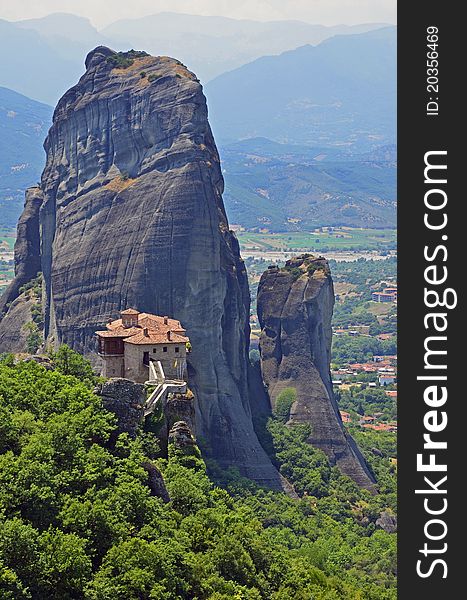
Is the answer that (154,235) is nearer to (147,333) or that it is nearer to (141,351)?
(147,333)

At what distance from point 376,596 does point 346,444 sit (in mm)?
40305

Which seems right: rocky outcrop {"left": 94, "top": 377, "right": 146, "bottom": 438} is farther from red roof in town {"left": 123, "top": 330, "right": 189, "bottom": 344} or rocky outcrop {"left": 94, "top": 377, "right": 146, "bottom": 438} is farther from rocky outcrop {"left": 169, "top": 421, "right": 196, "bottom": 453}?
red roof in town {"left": 123, "top": 330, "right": 189, "bottom": 344}

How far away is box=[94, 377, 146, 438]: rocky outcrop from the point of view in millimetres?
43031

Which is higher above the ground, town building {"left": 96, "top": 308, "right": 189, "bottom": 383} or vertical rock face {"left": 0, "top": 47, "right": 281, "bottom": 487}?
vertical rock face {"left": 0, "top": 47, "right": 281, "bottom": 487}

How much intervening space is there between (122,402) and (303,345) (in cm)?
5212

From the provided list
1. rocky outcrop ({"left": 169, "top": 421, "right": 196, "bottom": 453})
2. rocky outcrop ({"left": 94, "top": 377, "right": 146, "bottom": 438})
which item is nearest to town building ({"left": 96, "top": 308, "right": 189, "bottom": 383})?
rocky outcrop ({"left": 169, "top": 421, "right": 196, "bottom": 453})

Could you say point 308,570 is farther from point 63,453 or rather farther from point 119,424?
point 63,453

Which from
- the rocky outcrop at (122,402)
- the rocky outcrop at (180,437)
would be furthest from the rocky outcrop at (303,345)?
the rocky outcrop at (122,402)

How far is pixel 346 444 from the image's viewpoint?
9144 cm

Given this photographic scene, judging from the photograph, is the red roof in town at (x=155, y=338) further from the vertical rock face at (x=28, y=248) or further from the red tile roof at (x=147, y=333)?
the vertical rock face at (x=28, y=248)

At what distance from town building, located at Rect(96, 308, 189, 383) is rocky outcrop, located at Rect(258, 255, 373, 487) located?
104 ft

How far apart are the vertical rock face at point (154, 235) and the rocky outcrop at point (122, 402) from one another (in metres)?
34.4

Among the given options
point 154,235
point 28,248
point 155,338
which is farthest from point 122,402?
point 28,248

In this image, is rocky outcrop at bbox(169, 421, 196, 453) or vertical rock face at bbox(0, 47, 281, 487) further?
vertical rock face at bbox(0, 47, 281, 487)
